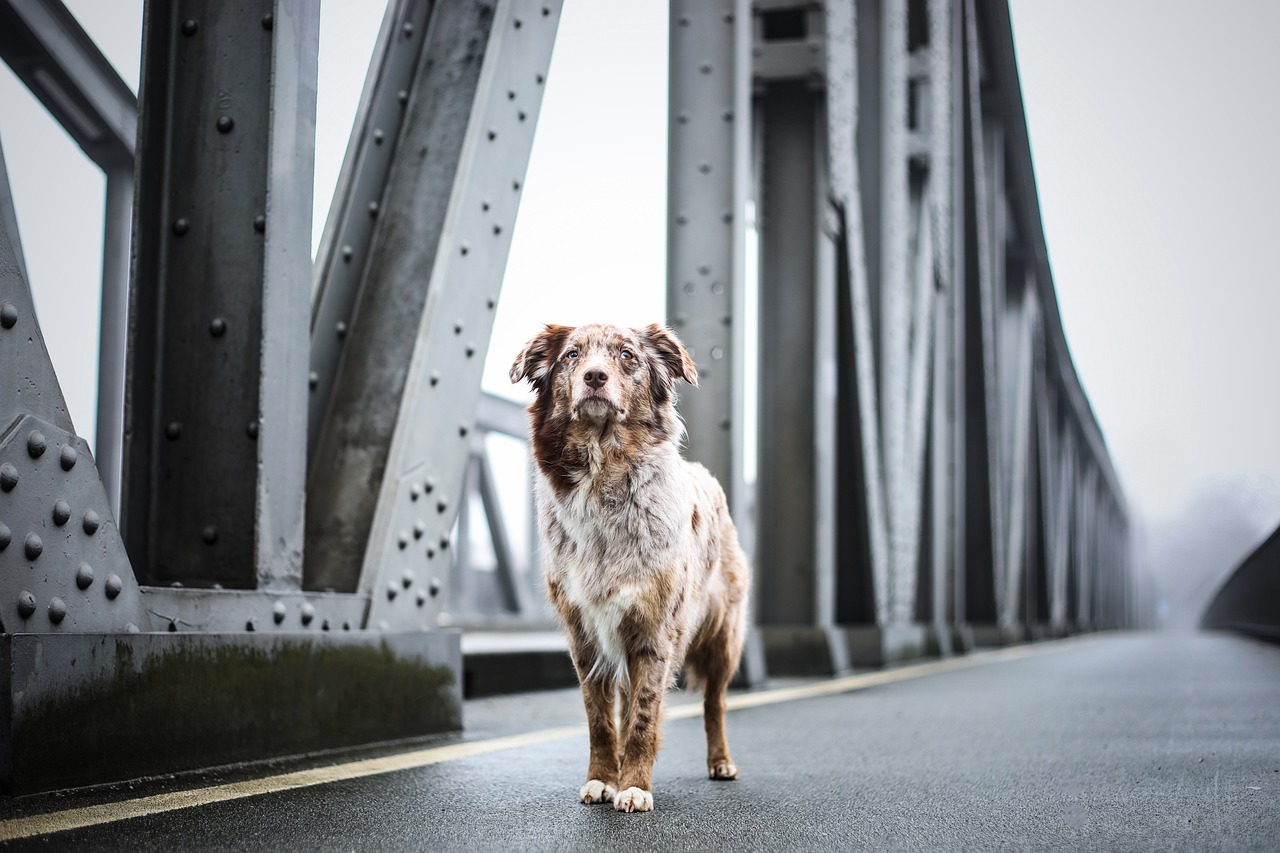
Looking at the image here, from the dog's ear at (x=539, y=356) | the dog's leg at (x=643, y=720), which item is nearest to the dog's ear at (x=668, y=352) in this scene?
the dog's ear at (x=539, y=356)

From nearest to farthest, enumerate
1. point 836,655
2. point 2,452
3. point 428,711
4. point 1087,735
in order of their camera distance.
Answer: point 2,452, point 428,711, point 1087,735, point 836,655

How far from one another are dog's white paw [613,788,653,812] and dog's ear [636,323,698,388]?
106cm

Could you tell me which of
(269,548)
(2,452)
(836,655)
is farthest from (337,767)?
(836,655)

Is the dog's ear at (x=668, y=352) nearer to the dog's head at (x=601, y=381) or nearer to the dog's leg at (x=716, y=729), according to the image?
the dog's head at (x=601, y=381)

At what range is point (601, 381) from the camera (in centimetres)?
310

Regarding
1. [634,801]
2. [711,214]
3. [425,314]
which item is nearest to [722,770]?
[634,801]

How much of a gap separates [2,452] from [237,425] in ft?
2.94

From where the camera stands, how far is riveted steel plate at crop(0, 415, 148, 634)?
2695 millimetres

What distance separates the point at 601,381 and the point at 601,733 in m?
0.93

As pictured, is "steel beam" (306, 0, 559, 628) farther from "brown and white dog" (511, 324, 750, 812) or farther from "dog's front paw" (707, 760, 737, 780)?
"dog's front paw" (707, 760, 737, 780)

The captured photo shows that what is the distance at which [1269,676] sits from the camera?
920 centimetres

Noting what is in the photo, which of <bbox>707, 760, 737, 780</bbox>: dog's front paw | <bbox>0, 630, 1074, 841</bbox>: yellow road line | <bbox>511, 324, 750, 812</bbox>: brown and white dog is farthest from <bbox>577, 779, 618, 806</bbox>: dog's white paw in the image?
<bbox>0, 630, 1074, 841</bbox>: yellow road line

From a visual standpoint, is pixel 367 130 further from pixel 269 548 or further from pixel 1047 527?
pixel 1047 527

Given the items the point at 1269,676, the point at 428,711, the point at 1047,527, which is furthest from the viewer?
the point at 1047,527
